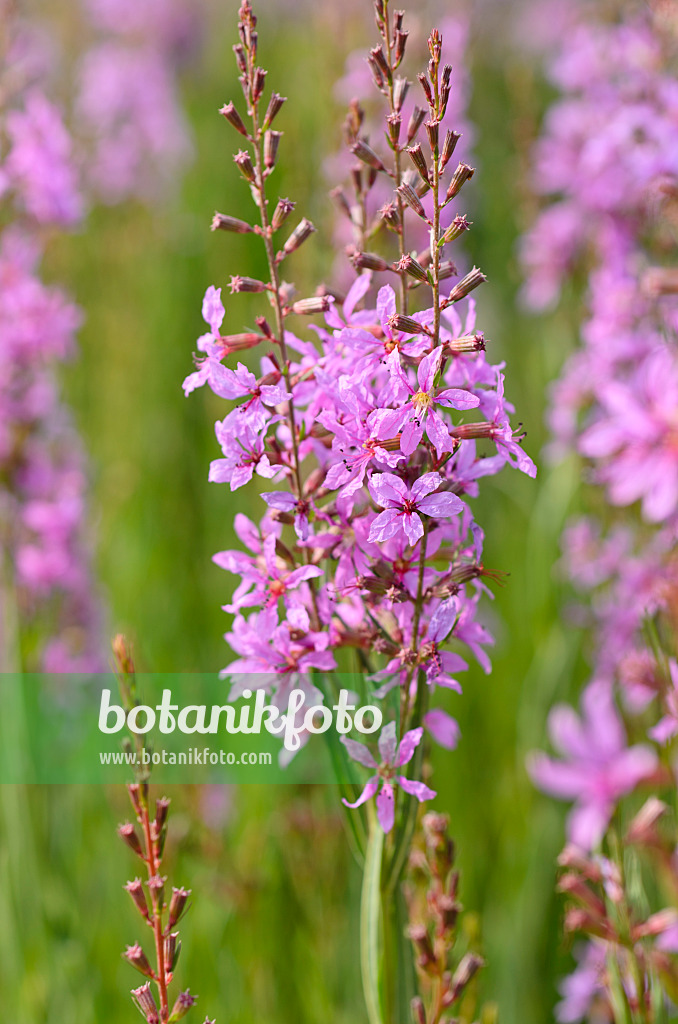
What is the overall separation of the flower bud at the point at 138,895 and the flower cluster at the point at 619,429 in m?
0.66

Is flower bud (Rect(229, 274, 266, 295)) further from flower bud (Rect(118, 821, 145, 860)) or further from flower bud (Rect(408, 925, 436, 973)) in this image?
flower bud (Rect(408, 925, 436, 973))

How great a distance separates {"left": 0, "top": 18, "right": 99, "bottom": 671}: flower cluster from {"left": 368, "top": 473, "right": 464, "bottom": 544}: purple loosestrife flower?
1646 mm

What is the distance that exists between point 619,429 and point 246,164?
1076mm

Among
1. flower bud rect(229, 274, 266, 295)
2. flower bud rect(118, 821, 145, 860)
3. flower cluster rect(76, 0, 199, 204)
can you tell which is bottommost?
flower bud rect(118, 821, 145, 860)

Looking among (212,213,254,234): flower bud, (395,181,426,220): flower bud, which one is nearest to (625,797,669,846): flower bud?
(395,181,426,220): flower bud

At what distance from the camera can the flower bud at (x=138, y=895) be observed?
43.9 inches

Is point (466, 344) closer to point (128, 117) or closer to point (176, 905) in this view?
point (176, 905)

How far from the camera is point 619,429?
1.99 m

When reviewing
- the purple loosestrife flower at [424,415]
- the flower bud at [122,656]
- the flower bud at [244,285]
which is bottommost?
the flower bud at [122,656]

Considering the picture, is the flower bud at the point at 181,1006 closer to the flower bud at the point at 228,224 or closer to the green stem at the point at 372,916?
the green stem at the point at 372,916

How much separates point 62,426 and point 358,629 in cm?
188

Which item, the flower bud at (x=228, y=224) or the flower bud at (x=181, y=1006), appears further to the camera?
the flower bud at (x=228, y=224)

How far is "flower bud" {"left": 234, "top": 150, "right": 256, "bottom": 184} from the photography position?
1201 millimetres

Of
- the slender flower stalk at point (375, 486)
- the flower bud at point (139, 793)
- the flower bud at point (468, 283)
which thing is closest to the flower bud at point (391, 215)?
the slender flower stalk at point (375, 486)
